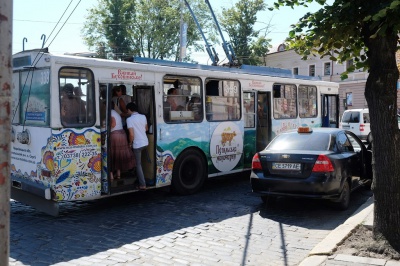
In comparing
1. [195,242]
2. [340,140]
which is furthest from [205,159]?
[195,242]

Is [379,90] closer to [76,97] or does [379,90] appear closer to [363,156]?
[363,156]

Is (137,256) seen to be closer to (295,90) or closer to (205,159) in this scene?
(205,159)

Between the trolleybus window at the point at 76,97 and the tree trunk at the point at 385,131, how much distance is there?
4383 mm

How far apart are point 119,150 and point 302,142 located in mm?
3383

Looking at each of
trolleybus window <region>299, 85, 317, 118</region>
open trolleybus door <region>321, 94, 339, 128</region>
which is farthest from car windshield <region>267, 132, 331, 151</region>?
open trolleybus door <region>321, 94, 339, 128</region>

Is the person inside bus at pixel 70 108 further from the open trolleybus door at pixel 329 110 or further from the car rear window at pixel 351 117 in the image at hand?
the car rear window at pixel 351 117

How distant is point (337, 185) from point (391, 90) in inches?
101

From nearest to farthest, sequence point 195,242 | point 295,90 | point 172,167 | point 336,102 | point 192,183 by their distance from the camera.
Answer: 1. point 195,242
2. point 172,167
3. point 192,183
4. point 295,90
5. point 336,102

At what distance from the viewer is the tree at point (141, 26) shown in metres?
41.5

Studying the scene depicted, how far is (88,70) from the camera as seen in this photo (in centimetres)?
731

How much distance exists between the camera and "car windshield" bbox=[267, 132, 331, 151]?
25.9ft

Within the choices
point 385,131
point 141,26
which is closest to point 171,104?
point 385,131

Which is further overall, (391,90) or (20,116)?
(20,116)

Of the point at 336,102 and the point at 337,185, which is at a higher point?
the point at 336,102
